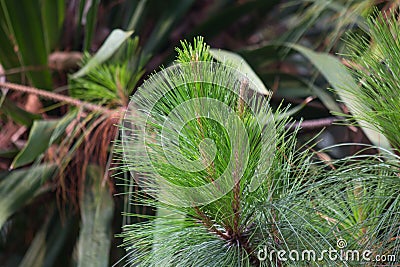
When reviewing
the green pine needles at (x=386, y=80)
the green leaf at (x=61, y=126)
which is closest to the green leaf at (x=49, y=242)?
the green leaf at (x=61, y=126)

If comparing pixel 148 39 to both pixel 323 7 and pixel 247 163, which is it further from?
pixel 247 163

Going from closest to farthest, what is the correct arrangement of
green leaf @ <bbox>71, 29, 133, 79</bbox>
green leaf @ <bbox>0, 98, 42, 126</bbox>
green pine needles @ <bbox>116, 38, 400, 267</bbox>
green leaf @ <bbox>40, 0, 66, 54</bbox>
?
green pine needles @ <bbox>116, 38, 400, 267</bbox>
green leaf @ <bbox>71, 29, 133, 79</bbox>
green leaf @ <bbox>0, 98, 42, 126</bbox>
green leaf @ <bbox>40, 0, 66, 54</bbox>

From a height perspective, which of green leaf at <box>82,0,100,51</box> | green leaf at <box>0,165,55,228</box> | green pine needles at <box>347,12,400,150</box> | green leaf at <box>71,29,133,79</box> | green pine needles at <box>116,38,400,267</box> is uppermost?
green leaf at <box>82,0,100,51</box>

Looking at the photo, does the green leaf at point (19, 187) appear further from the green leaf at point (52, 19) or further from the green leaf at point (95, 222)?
the green leaf at point (52, 19)

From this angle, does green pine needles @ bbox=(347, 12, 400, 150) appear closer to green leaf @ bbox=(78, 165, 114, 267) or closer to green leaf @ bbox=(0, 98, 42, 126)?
green leaf @ bbox=(78, 165, 114, 267)

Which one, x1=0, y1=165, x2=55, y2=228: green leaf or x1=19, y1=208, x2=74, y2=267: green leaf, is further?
x1=19, y1=208, x2=74, y2=267: green leaf

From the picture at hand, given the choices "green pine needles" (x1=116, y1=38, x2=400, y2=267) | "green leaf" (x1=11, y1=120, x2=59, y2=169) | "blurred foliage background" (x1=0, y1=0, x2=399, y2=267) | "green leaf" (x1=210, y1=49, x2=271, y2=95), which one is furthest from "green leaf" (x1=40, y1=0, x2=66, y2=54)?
"green pine needles" (x1=116, y1=38, x2=400, y2=267)
